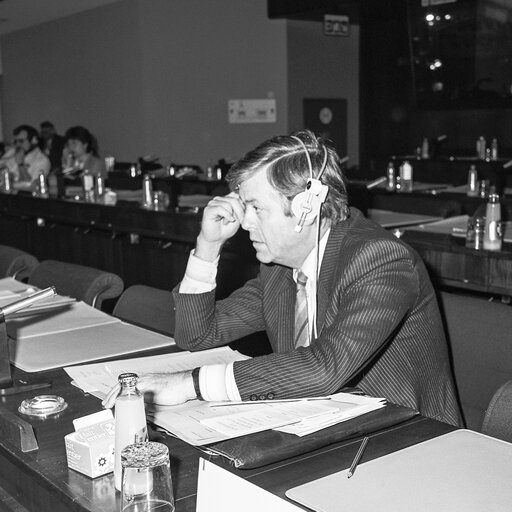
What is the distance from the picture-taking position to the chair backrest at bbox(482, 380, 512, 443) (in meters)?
1.49

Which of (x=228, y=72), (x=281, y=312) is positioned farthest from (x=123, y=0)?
(x=281, y=312)

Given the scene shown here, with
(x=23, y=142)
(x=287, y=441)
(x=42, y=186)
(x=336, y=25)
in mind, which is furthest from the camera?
(x=336, y=25)

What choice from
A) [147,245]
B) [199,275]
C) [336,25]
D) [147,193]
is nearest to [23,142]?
[336,25]

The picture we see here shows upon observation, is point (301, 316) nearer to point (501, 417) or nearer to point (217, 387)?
point (217, 387)

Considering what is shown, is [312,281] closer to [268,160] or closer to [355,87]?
[268,160]

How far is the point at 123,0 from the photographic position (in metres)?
10.9

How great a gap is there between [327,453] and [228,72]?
10124mm

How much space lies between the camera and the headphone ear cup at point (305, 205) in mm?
1739

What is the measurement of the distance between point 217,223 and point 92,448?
85 cm

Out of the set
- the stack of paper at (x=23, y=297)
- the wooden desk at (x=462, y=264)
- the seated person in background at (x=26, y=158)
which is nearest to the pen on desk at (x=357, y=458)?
the stack of paper at (x=23, y=297)

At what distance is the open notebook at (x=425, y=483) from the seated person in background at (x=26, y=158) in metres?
8.94

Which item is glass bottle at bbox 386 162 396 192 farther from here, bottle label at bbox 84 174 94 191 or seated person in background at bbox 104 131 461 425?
seated person in background at bbox 104 131 461 425

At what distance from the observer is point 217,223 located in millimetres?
2010

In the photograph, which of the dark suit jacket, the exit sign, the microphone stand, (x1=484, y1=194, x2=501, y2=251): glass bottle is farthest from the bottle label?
the exit sign
